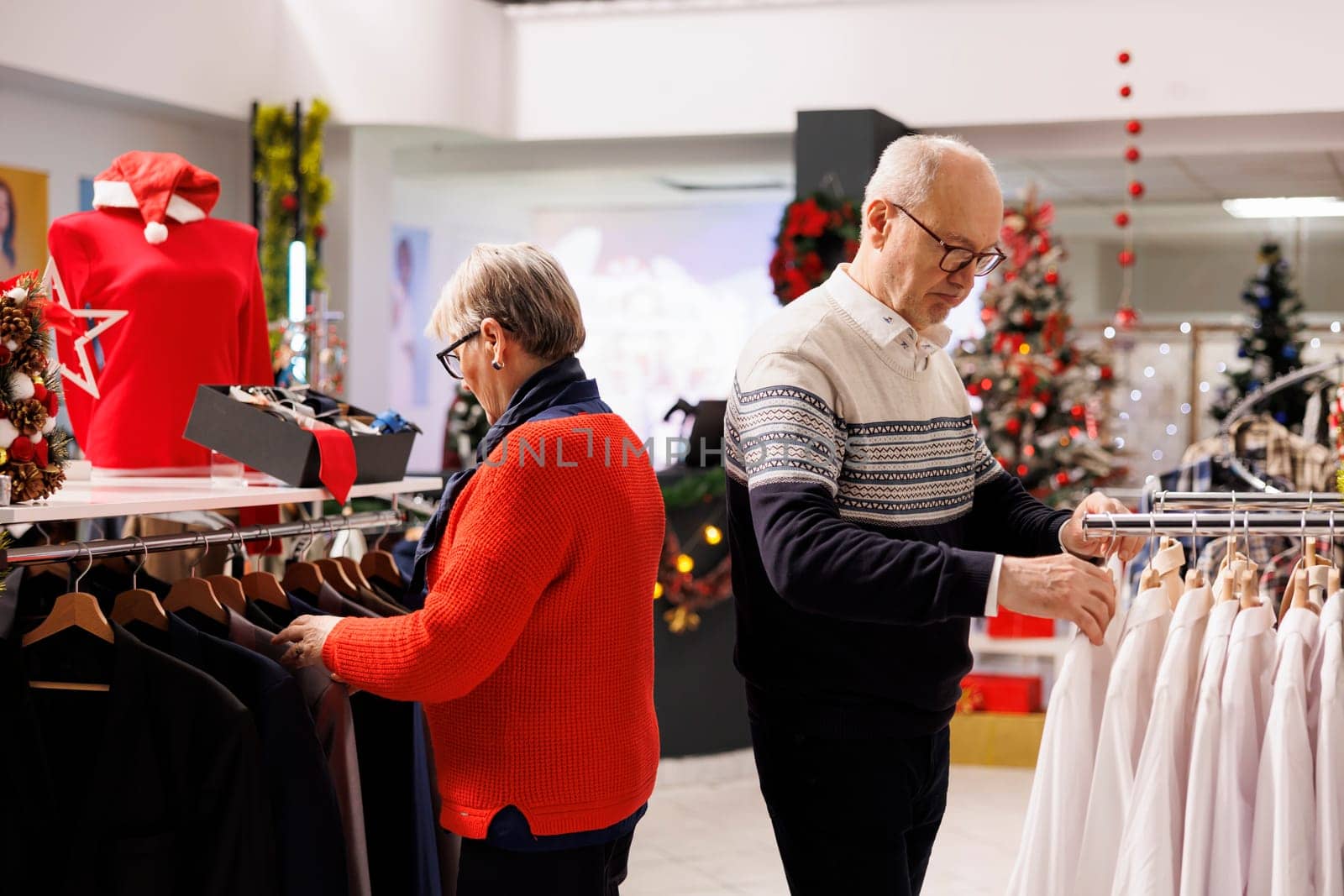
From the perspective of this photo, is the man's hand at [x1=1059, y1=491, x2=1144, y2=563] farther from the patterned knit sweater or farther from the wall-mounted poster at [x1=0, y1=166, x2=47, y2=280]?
the wall-mounted poster at [x1=0, y1=166, x2=47, y2=280]

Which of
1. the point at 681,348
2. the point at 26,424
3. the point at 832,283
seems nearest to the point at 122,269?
the point at 26,424

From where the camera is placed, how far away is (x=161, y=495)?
7.38ft

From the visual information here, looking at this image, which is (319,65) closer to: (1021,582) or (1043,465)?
(1043,465)

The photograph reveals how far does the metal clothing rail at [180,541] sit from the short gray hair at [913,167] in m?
1.19

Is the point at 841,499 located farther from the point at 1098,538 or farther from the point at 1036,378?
the point at 1036,378

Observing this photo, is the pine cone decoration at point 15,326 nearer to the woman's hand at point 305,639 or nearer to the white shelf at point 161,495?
the white shelf at point 161,495

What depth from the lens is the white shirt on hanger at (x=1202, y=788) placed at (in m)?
1.67

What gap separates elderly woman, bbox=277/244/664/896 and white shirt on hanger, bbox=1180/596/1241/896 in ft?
2.43

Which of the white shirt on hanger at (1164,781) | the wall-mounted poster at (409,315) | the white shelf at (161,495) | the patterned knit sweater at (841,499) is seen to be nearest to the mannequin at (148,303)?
the white shelf at (161,495)

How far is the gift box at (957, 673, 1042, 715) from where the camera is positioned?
19.5 feet

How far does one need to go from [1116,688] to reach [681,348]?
9.69m

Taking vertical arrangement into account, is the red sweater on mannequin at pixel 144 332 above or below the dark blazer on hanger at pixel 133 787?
above

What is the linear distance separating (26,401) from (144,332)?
103 centimetres

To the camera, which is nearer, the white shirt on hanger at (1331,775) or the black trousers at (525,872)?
the white shirt on hanger at (1331,775)
